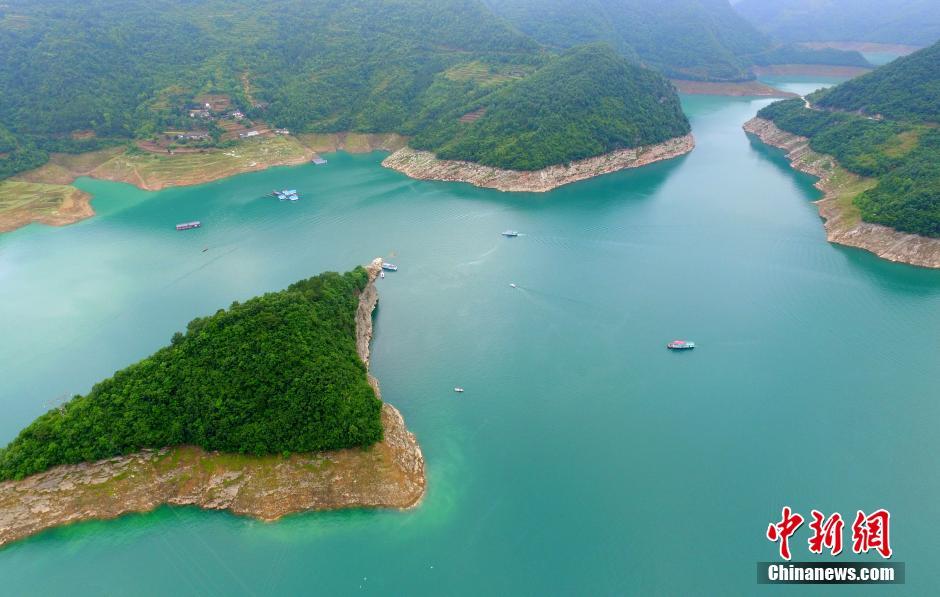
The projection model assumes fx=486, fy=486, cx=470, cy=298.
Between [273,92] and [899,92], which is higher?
[273,92]

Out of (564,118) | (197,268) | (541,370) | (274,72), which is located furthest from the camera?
(274,72)

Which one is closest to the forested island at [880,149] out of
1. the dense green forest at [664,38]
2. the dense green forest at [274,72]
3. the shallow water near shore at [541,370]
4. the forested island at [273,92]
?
the shallow water near shore at [541,370]

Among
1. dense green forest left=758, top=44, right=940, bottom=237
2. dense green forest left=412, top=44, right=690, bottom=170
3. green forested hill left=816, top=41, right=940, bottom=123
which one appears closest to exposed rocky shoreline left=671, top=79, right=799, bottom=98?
dense green forest left=758, top=44, right=940, bottom=237

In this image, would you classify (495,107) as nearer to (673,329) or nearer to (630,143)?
(630,143)

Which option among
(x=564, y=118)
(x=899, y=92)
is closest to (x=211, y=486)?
(x=564, y=118)

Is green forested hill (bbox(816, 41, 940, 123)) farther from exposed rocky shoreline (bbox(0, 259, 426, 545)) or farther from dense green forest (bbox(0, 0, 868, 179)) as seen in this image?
exposed rocky shoreline (bbox(0, 259, 426, 545))

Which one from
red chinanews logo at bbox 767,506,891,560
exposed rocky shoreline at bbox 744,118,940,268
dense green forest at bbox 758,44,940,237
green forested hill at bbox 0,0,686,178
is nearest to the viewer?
red chinanews logo at bbox 767,506,891,560

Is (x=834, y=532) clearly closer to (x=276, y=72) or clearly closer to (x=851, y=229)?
(x=851, y=229)
